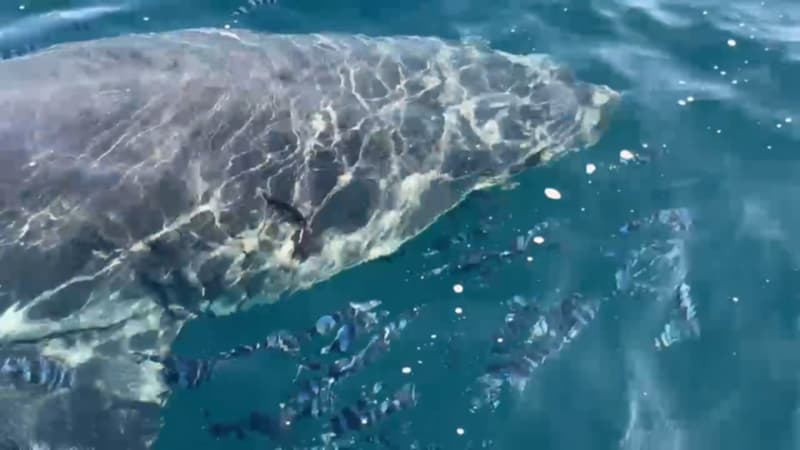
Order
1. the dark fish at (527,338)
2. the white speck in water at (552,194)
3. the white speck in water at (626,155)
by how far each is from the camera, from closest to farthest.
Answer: the dark fish at (527,338), the white speck in water at (552,194), the white speck in water at (626,155)

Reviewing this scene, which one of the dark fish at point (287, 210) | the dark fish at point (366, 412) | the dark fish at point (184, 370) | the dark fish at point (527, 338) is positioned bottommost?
the dark fish at point (527, 338)

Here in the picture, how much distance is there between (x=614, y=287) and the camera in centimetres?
924

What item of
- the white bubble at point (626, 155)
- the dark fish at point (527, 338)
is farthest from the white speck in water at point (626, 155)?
the dark fish at point (527, 338)

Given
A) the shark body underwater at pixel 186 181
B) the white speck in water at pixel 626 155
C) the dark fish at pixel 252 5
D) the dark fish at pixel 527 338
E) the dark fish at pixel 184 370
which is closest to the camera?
the shark body underwater at pixel 186 181

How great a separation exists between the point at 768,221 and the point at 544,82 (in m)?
2.31

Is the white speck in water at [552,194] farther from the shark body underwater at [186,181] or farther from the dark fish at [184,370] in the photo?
the dark fish at [184,370]

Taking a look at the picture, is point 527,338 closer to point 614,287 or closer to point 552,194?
point 614,287

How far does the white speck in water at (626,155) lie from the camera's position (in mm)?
10297

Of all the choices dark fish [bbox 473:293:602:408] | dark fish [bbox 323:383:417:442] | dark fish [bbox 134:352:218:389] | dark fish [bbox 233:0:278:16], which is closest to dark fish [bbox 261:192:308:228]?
dark fish [bbox 134:352:218:389]

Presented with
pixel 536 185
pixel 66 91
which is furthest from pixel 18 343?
pixel 536 185

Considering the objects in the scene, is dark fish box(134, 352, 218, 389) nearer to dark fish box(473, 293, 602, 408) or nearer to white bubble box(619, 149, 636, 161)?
dark fish box(473, 293, 602, 408)

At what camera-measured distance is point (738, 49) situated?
11.8 m

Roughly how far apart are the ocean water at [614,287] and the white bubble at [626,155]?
1 cm

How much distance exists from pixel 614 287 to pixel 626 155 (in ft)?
5.26
